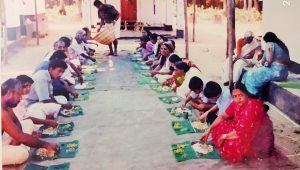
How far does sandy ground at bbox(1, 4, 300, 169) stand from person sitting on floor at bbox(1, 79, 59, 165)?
0.53 feet

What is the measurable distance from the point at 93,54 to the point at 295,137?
166 inches

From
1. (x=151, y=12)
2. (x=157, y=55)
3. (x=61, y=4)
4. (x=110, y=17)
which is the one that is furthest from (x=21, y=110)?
(x=151, y=12)

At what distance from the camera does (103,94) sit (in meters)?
4.70

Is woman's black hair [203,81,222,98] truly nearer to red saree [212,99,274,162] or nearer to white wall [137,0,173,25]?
red saree [212,99,274,162]

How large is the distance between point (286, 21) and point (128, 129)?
8.09 feet

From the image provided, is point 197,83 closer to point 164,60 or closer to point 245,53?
point 245,53

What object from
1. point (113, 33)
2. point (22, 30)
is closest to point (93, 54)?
point (113, 33)

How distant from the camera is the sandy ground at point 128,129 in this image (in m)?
2.86

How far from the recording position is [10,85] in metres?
2.81

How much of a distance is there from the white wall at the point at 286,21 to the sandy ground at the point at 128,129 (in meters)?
0.42

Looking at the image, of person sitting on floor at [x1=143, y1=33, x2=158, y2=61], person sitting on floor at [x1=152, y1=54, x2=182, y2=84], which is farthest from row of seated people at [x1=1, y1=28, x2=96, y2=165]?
person sitting on floor at [x1=143, y1=33, x2=158, y2=61]

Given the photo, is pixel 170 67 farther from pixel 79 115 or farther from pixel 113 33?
pixel 113 33

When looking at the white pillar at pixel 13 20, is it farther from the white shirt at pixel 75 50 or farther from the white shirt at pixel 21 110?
the white shirt at pixel 21 110

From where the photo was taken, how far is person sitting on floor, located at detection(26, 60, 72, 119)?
3.64m
